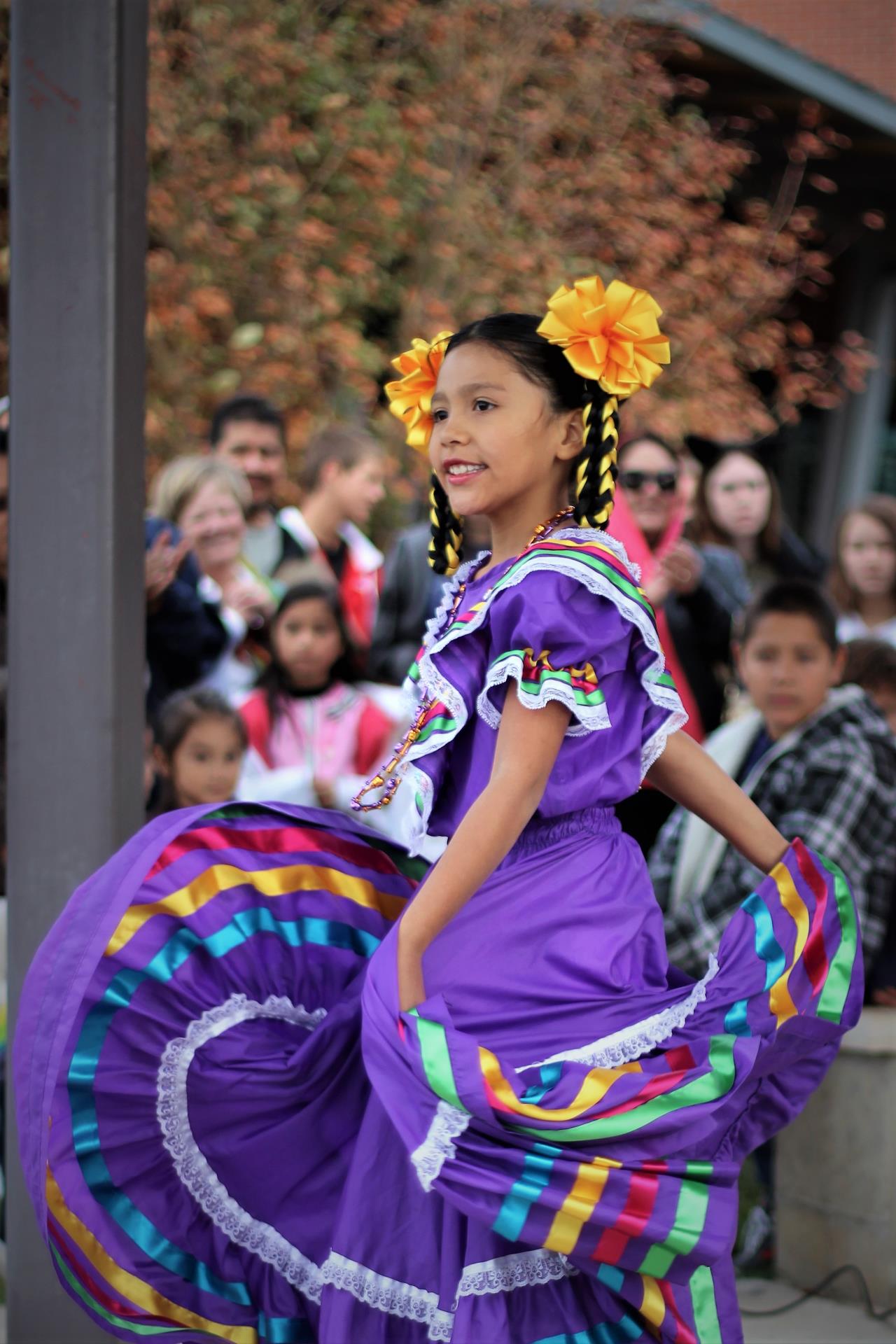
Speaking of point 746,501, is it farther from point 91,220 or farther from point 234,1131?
point 234,1131

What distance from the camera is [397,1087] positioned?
225 cm

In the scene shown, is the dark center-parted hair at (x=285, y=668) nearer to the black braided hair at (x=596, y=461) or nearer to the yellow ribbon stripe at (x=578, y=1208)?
the black braided hair at (x=596, y=461)

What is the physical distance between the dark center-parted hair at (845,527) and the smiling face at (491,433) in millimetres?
3285

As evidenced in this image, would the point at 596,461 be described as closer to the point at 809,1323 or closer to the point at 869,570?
the point at 809,1323

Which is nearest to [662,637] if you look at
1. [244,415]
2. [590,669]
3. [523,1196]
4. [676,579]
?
[676,579]

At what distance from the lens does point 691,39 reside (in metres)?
Result: 9.88

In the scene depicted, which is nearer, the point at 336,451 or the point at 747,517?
the point at 747,517

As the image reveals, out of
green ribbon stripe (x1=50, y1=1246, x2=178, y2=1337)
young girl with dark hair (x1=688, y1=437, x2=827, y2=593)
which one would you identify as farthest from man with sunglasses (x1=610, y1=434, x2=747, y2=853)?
green ribbon stripe (x1=50, y1=1246, x2=178, y2=1337)

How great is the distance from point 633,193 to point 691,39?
3.56ft

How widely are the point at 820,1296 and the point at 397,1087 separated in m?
1.86

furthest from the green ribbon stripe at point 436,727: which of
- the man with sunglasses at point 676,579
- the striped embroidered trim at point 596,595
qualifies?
the man with sunglasses at point 676,579

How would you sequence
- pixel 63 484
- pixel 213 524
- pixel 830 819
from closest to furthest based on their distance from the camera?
pixel 63 484
pixel 830 819
pixel 213 524

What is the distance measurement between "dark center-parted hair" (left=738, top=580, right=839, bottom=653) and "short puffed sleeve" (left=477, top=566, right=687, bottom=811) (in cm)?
180

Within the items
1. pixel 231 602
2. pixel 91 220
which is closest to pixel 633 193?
pixel 231 602
